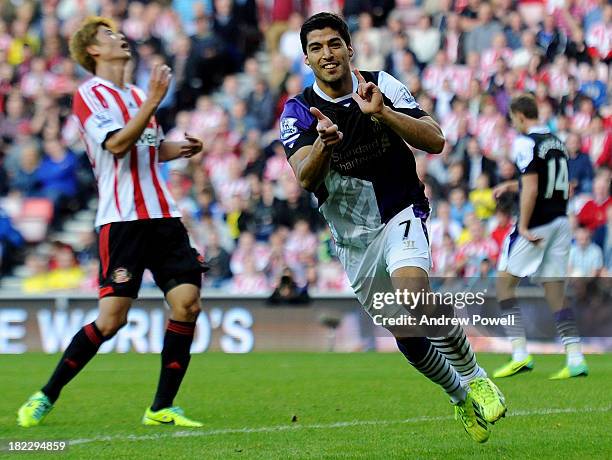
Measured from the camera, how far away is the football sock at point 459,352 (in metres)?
6.62

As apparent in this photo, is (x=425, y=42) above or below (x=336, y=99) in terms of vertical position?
above

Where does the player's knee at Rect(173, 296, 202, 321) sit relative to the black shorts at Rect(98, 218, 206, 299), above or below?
below

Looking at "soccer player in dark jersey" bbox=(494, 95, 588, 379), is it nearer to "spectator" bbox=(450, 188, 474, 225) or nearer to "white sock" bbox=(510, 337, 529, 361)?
"white sock" bbox=(510, 337, 529, 361)

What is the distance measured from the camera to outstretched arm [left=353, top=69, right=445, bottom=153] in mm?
6156

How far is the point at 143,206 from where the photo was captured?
8016mm

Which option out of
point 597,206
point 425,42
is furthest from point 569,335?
point 425,42

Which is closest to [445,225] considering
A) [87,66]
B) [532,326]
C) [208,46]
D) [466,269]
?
[466,269]

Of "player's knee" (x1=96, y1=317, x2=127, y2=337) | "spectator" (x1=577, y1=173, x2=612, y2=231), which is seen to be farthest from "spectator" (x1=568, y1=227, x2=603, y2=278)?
"player's knee" (x1=96, y1=317, x2=127, y2=337)

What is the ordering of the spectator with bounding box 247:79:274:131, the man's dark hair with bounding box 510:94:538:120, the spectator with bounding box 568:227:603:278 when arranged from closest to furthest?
the man's dark hair with bounding box 510:94:538:120, the spectator with bounding box 568:227:603:278, the spectator with bounding box 247:79:274:131

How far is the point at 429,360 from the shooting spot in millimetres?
6633

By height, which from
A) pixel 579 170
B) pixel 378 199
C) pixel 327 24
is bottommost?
pixel 579 170

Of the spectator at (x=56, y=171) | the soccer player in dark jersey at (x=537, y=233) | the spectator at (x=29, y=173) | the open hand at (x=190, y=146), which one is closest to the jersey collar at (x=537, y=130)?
the soccer player in dark jersey at (x=537, y=233)

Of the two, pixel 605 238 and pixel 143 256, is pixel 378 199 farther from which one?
pixel 605 238

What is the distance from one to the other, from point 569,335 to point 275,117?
9080 mm
